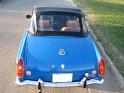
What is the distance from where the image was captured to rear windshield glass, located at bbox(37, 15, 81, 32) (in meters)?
8.95

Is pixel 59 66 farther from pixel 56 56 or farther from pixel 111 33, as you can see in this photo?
pixel 111 33

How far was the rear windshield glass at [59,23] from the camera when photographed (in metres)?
8.95

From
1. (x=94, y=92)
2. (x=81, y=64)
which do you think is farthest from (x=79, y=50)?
(x=94, y=92)

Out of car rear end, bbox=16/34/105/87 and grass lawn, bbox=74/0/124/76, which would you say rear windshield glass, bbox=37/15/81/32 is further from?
grass lawn, bbox=74/0/124/76

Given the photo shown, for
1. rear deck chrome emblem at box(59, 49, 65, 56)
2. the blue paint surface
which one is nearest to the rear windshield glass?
the blue paint surface

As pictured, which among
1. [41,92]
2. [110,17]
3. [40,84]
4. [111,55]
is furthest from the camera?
[110,17]

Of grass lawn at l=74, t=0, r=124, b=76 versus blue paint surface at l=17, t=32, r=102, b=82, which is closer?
blue paint surface at l=17, t=32, r=102, b=82

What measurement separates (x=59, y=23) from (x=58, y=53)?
4.31 feet

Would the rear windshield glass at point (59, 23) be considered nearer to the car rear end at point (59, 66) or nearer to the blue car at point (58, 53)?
the blue car at point (58, 53)

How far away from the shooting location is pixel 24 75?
766 cm

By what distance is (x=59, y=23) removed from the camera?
Result: 29.8ft

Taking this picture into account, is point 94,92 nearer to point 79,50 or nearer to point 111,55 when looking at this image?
point 79,50

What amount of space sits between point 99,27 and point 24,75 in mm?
9772

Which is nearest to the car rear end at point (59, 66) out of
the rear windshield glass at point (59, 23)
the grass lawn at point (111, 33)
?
the rear windshield glass at point (59, 23)
